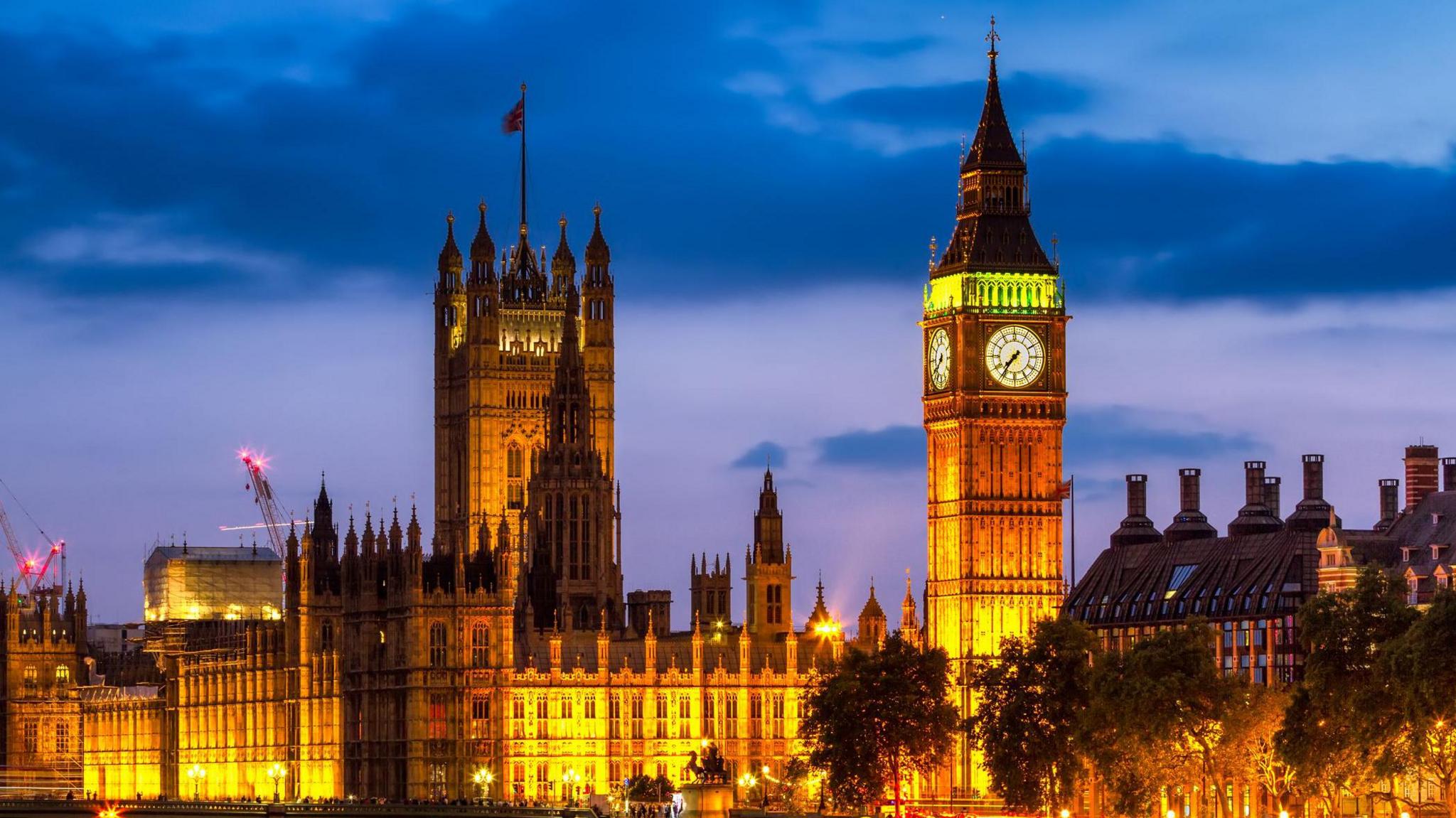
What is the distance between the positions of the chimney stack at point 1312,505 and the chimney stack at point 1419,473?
4.59 metres

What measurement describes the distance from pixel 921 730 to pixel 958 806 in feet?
69.2

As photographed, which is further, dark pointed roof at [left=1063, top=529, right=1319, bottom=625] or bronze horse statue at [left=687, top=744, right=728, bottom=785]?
dark pointed roof at [left=1063, top=529, right=1319, bottom=625]

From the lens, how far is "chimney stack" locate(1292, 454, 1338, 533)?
186 metres

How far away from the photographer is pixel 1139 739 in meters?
151

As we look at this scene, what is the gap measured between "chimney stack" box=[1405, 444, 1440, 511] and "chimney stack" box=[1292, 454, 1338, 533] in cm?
459

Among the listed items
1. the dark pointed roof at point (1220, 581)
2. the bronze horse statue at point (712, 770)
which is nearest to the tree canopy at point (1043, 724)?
the bronze horse statue at point (712, 770)

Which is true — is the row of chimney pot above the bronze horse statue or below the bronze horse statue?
above

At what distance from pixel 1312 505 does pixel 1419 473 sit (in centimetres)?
904

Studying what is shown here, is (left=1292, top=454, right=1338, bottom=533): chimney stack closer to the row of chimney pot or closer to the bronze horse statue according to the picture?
the row of chimney pot

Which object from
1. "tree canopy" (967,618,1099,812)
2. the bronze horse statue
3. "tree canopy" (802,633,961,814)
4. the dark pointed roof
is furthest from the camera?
the dark pointed roof

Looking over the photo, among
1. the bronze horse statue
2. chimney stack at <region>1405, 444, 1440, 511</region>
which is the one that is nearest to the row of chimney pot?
chimney stack at <region>1405, 444, 1440, 511</region>

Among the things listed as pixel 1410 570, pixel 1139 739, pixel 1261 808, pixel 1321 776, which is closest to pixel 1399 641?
pixel 1321 776

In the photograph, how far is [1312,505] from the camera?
188625 mm

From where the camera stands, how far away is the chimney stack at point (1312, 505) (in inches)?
7333
